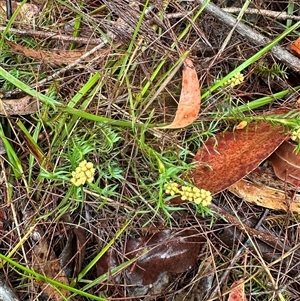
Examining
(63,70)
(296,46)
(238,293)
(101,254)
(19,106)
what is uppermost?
(296,46)

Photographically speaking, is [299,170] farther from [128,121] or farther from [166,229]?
[128,121]

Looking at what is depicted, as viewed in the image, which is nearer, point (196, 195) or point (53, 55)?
point (196, 195)

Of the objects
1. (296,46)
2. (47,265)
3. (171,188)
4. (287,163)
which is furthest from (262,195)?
(47,265)

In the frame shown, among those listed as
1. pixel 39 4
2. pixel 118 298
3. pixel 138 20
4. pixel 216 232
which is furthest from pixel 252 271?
pixel 39 4

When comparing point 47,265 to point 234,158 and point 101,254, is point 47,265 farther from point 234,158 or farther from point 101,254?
point 234,158

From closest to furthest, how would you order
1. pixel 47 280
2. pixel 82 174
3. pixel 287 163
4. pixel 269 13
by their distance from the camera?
pixel 82 174, pixel 47 280, pixel 287 163, pixel 269 13

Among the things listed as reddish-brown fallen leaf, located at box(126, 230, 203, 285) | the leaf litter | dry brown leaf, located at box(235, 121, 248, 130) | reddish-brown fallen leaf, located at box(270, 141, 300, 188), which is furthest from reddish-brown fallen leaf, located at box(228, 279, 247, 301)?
dry brown leaf, located at box(235, 121, 248, 130)

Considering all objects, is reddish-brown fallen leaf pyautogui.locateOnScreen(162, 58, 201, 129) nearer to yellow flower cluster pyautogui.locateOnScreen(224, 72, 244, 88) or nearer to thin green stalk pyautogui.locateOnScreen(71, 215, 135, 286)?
yellow flower cluster pyautogui.locateOnScreen(224, 72, 244, 88)
